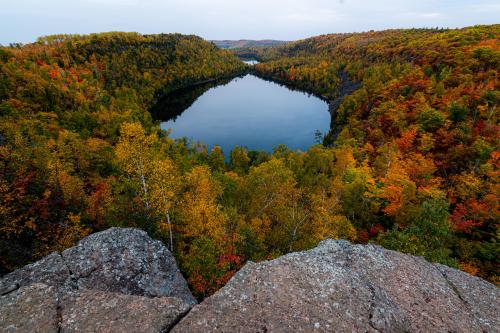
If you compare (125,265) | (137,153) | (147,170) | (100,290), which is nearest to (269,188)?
(147,170)

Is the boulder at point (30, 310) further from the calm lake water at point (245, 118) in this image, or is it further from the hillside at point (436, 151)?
the calm lake water at point (245, 118)

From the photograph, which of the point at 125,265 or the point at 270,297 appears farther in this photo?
the point at 125,265

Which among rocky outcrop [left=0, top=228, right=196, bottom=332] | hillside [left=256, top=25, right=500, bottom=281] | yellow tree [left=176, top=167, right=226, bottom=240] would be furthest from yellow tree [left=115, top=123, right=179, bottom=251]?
hillside [left=256, top=25, right=500, bottom=281]

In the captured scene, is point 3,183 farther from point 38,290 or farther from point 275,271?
point 275,271

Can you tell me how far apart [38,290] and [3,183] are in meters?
18.8

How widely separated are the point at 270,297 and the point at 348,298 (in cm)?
437

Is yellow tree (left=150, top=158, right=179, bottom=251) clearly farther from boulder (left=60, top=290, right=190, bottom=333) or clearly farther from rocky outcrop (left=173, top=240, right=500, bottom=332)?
rocky outcrop (left=173, top=240, right=500, bottom=332)

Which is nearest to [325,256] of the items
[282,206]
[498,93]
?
[282,206]

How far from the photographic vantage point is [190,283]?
2445 centimetres

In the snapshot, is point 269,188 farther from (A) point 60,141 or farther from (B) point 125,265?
(A) point 60,141

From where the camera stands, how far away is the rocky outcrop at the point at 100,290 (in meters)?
12.9

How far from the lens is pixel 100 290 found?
1554cm

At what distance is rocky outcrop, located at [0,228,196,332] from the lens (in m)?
12.9

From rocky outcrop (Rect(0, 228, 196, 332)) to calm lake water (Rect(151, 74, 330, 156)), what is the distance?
8766cm
